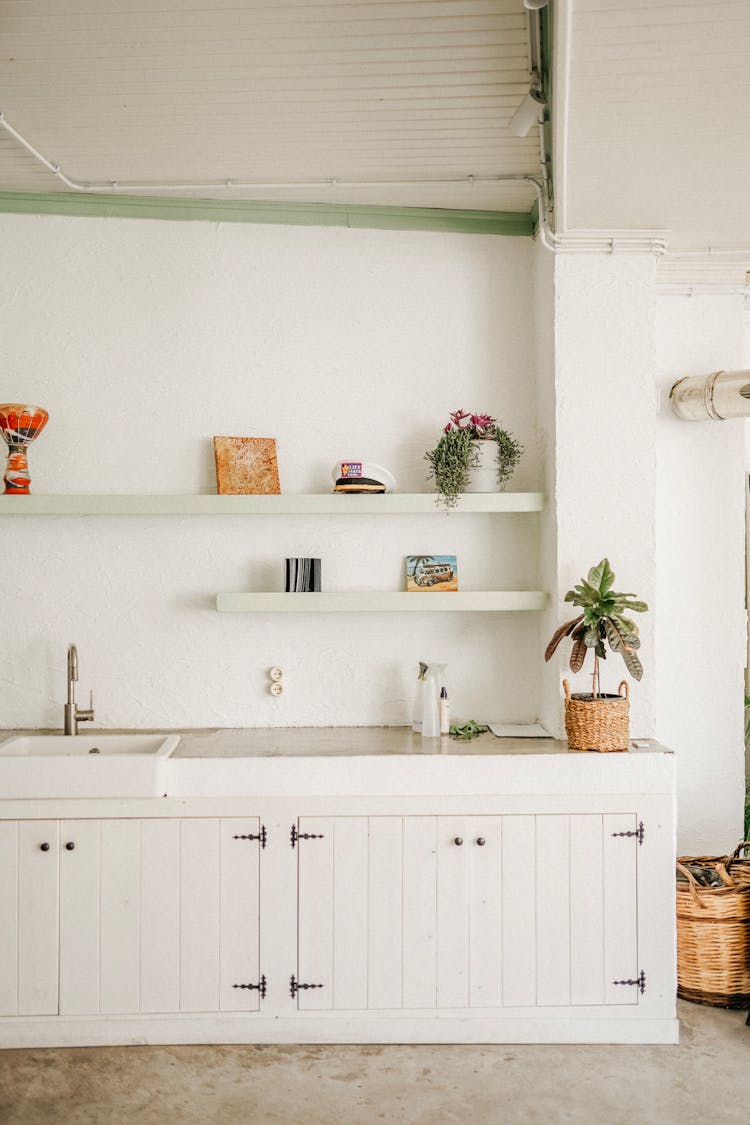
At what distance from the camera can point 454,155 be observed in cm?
336

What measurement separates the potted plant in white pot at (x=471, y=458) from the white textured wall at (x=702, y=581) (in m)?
0.89

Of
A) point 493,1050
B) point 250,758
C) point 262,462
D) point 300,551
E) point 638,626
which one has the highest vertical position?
point 262,462

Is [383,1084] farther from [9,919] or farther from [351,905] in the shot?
[9,919]

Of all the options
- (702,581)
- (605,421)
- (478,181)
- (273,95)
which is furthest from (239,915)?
(478,181)

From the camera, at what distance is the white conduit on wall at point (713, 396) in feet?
12.5

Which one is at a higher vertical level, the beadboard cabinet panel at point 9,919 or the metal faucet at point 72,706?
the metal faucet at point 72,706

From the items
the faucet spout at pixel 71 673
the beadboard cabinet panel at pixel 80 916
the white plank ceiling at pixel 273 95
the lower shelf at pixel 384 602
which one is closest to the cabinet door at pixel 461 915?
the beadboard cabinet panel at pixel 80 916

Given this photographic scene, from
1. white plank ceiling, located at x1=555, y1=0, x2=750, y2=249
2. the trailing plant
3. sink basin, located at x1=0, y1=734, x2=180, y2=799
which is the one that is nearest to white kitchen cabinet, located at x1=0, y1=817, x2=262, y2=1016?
sink basin, located at x1=0, y1=734, x2=180, y2=799

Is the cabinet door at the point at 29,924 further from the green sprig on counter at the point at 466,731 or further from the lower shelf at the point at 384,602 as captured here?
the green sprig on counter at the point at 466,731

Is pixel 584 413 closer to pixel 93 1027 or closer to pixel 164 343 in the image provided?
pixel 164 343

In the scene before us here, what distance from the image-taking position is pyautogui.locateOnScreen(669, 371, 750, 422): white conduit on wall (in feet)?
12.5

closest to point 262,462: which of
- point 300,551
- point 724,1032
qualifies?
point 300,551

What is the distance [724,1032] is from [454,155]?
10.5 feet

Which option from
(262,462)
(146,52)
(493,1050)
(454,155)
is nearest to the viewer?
(146,52)
